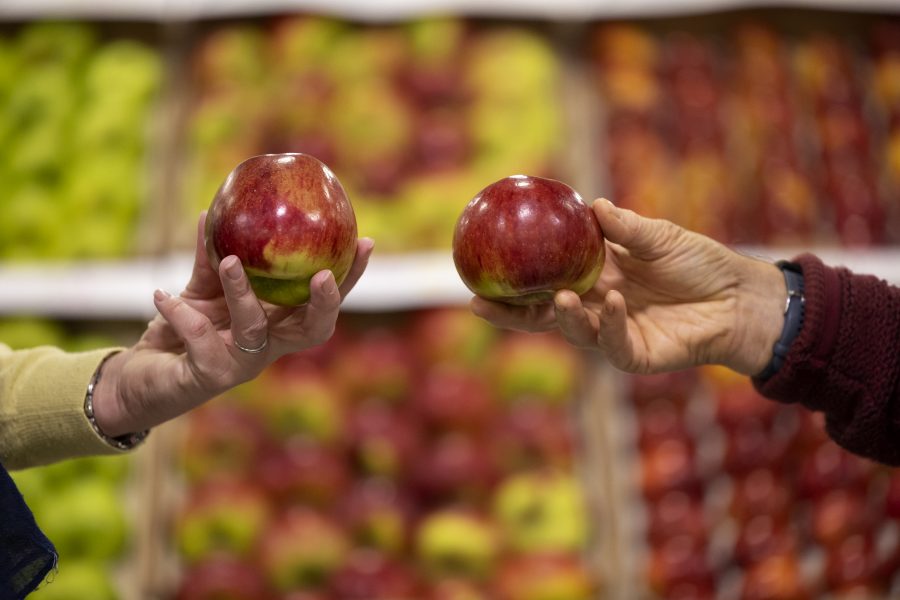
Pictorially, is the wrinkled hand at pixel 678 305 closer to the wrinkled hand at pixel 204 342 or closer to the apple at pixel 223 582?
the wrinkled hand at pixel 204 342

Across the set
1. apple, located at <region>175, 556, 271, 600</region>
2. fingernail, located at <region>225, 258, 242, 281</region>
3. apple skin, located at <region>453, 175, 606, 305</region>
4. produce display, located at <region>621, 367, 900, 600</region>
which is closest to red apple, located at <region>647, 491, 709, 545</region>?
produce display, located at <region>621, 367, 900, 600</region>

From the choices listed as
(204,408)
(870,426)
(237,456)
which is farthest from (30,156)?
(870,426)

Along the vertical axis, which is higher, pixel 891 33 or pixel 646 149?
pixel 891 33

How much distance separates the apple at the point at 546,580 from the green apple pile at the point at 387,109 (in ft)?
2.90

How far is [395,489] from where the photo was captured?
2.37 meters

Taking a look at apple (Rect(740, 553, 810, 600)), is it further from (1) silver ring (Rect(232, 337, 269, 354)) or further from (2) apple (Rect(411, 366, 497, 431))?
(1) silver ring (Rect(232, 337, 269, 354))

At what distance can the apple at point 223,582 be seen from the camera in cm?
220

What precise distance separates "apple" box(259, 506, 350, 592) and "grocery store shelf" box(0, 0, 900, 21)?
152 cm

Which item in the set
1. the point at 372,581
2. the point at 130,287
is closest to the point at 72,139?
the point at 130,287

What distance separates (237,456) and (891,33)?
2314mm

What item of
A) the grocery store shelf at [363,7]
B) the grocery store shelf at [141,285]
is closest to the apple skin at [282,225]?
the grocery store shelf at [141,285]

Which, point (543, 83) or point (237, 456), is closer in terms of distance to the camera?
point (237, 456)

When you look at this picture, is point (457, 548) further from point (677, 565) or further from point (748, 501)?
point (748, 501)

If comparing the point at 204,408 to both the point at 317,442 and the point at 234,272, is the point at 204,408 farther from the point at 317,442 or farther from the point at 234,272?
the point at 234,272
